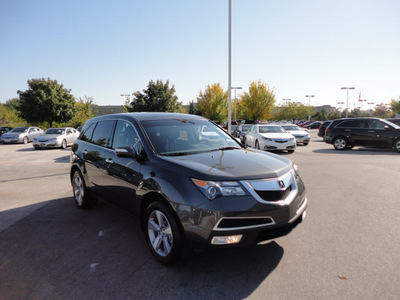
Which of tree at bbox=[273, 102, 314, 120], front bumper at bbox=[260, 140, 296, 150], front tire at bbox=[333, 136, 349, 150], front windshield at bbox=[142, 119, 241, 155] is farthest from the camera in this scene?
tree at bbox=[273, 102, 314, 120]

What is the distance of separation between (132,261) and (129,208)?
708 mm

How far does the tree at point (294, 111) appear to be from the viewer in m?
75.2

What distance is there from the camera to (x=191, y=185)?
2701mm

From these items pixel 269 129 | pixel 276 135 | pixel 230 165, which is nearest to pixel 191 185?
pixel 230 165

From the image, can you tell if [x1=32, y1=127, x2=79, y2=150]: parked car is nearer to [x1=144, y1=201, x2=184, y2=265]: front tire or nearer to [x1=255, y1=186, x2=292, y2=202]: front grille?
[x1=144, y1=201, x2=184, y2=265]: front tire

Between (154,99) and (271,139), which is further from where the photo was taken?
(154,99)

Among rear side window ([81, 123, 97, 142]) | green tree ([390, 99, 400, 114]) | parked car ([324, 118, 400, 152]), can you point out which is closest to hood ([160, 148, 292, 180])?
rear side window ([81, 123, 97, 142])

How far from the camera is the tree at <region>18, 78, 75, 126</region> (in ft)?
106

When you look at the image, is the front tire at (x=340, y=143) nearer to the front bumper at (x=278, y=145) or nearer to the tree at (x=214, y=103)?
the front bumper at (x=278, y=145)

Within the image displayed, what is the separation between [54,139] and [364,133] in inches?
719

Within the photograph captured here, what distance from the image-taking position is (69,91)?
35.6 metres

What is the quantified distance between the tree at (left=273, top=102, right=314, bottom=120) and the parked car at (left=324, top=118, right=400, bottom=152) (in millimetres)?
62879

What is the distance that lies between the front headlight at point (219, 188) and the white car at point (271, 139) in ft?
36.8

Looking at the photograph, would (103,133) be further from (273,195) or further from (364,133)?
(364,133)
